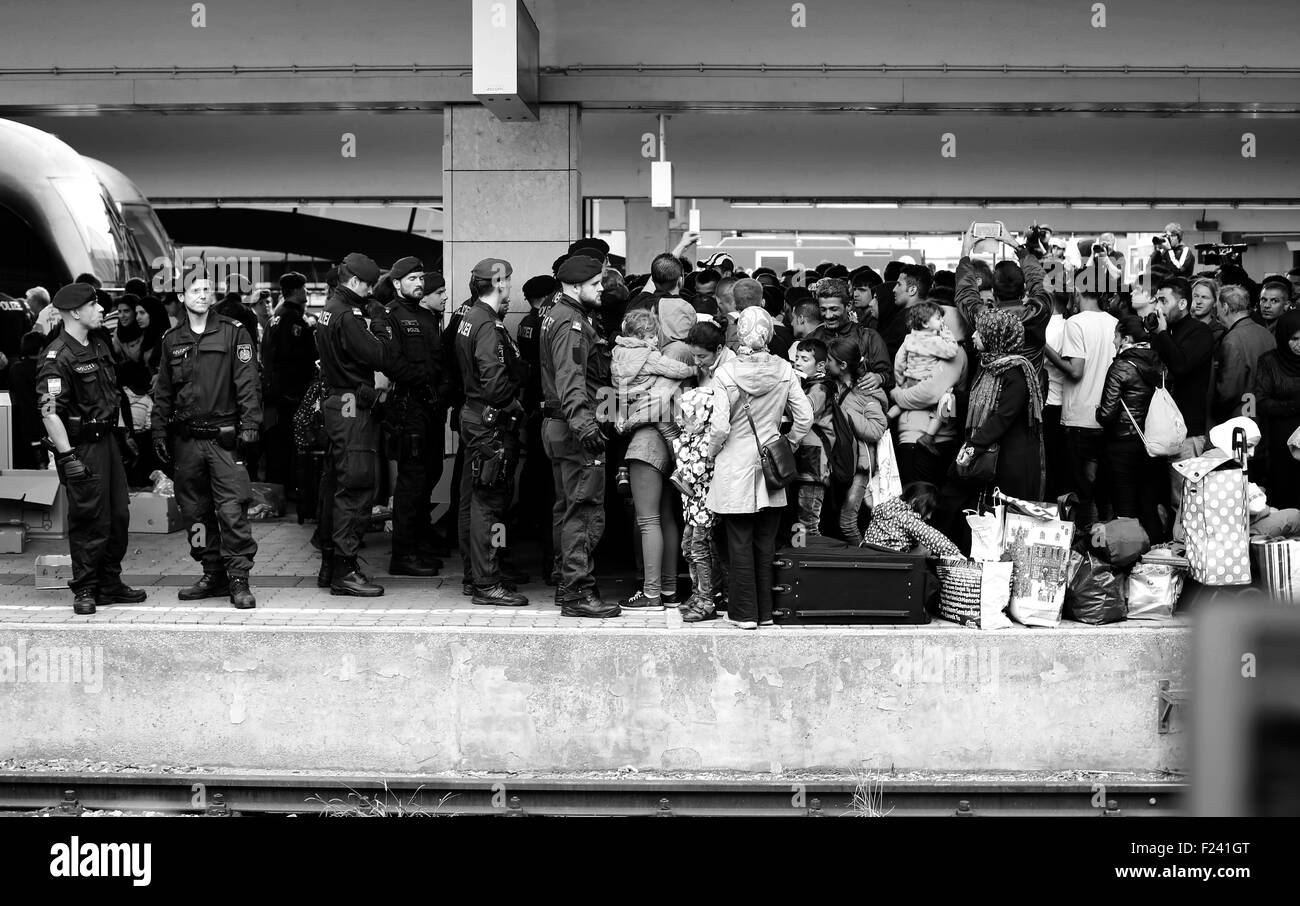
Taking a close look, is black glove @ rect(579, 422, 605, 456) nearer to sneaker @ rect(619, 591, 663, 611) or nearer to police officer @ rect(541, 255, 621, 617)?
Answer: police officer @ rect(541, 255, 621, 617)

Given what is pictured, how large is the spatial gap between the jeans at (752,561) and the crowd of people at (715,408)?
0.5 inches

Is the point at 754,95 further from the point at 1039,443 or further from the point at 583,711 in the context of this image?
the point at 583,711

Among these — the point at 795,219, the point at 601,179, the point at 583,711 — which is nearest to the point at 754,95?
the point at 583,711

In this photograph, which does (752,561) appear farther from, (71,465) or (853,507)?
(71,465)

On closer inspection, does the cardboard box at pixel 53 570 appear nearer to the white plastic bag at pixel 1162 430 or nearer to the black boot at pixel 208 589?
the black boot at pixel 208 589

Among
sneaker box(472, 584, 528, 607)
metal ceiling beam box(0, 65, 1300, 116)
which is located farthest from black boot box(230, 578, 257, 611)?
metal ceiling beam box(0, 65, 1300, 116)

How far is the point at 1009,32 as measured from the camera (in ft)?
31.7

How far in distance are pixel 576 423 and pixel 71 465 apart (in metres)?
2.71

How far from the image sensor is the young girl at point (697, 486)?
687 cm

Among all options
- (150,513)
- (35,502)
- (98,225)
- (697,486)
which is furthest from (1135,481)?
(98,225)

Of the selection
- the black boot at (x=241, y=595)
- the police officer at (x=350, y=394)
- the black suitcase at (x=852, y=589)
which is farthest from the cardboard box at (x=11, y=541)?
the black suitcase at (x=852, y=589)

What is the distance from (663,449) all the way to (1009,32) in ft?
15.7

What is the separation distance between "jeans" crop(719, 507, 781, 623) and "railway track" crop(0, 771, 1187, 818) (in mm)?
974

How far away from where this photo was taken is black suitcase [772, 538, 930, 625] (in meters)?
6.82
